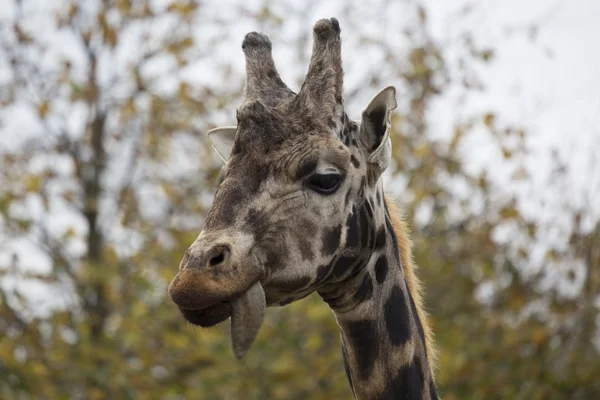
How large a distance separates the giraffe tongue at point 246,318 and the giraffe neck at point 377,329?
26.1 inches

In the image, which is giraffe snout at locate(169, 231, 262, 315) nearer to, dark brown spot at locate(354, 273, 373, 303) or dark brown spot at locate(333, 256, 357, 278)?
dark brown spot at locate(333, 256, 357, 278)

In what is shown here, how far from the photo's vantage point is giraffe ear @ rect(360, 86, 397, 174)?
424cm

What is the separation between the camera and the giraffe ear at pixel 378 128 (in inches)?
167

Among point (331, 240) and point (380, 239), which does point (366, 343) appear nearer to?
point (380, 239)

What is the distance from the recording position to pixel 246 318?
3.60 m

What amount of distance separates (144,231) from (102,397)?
2.30 meters

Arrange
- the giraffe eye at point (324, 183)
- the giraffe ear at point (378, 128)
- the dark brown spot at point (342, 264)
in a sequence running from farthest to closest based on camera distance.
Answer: the giraffe ear at point (378, 128) < the dark brown spot at point (342, 264) < the giraffe eye at point (324, 183)

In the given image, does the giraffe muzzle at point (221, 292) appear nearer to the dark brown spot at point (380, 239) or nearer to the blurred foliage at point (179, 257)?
the dark brown spot at point (380, 239)

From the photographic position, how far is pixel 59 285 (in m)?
12.4

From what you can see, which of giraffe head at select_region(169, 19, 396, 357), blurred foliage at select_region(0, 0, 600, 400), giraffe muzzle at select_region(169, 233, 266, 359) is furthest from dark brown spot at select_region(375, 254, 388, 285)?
blurred foliage at select_region(0, 0, 600, 400)

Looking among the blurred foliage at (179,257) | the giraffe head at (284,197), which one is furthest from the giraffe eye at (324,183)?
the blurred foliage at (179,257)

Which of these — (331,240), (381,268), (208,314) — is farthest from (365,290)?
(208,314)

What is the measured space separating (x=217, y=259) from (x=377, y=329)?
1113 millimetres

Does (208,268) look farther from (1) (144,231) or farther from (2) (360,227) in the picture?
(1) (144,231)
